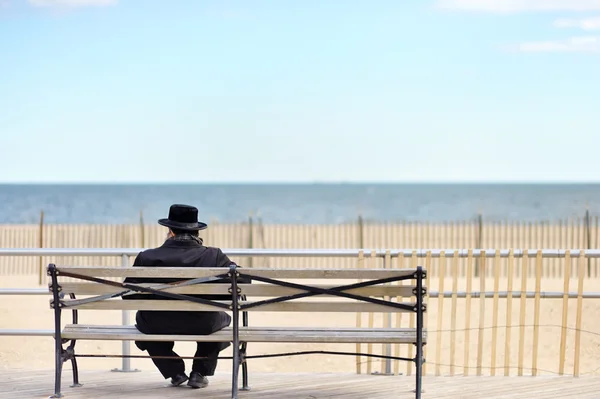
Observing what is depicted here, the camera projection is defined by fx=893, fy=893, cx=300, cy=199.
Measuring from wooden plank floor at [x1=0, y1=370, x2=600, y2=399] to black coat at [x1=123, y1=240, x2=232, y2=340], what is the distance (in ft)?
1.39

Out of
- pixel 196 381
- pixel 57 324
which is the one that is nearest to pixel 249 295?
pixel 196 381

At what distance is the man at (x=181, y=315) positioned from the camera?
5.18 meters

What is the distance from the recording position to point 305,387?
5.54m

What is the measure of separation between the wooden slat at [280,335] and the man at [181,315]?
0.42 feet

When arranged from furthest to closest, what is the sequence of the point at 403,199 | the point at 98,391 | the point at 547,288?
the point at 403,199, the point at 547,288, the point at 98,391

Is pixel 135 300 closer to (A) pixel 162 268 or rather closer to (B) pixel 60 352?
(A) pixel 162 268

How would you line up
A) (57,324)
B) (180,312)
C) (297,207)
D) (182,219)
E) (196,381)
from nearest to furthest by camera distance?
(57,324), (180,312), (182,219), (196,381), (297,207)

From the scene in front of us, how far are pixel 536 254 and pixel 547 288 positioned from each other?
38.9 ft

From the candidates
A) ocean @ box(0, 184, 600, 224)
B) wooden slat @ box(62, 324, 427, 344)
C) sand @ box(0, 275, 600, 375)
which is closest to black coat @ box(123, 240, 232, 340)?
wooden slat @ box(62, 324, 427, 344)

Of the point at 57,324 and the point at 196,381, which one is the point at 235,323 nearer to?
the point at 196,381

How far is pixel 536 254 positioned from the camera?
19.4ft

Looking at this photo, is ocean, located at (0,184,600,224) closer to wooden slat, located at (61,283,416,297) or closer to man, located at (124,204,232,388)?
man, located at (124,204,232,388)

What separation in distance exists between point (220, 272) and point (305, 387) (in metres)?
1.15

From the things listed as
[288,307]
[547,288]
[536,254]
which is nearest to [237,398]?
[288,307]
